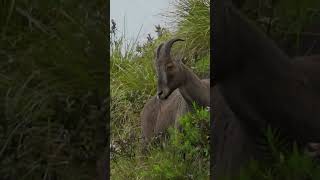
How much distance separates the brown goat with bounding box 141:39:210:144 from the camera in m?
1.75

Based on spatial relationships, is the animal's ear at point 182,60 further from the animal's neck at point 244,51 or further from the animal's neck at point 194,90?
the animal's neck at point 244,51

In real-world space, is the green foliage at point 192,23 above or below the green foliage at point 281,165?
above

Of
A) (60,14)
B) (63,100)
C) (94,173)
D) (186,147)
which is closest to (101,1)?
(60,14)

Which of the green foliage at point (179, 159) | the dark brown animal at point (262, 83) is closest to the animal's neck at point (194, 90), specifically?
the green foliage at point (179, 159)

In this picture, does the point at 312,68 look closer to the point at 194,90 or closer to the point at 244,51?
the point at 244,51

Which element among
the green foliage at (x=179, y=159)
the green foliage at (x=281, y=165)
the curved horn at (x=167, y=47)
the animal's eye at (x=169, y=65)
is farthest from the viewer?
the animal's eye at (x=169, y=65)

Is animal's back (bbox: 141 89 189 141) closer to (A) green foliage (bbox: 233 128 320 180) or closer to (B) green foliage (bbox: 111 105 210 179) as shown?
(B) green foliage (bbox: 111 105 210 179)

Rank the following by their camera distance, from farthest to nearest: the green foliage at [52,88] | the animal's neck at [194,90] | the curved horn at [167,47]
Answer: the animal's neck at [194,90] → the curved horn at [167,47] → the green foliage at [52,88]

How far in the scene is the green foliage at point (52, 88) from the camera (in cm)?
112

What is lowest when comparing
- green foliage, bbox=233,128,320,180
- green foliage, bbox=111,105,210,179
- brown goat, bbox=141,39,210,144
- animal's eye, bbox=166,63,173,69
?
green foliage, bbox=111,105,210,179

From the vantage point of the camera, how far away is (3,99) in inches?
44.3

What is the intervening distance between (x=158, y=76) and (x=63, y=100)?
57cm

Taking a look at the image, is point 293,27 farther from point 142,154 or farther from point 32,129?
point 142,154

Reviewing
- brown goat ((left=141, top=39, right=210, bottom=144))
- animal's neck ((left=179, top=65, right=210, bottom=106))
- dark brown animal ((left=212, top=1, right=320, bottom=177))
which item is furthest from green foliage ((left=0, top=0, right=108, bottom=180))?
animal's neck ((left=179, top=65, right=210, bottom=106))
